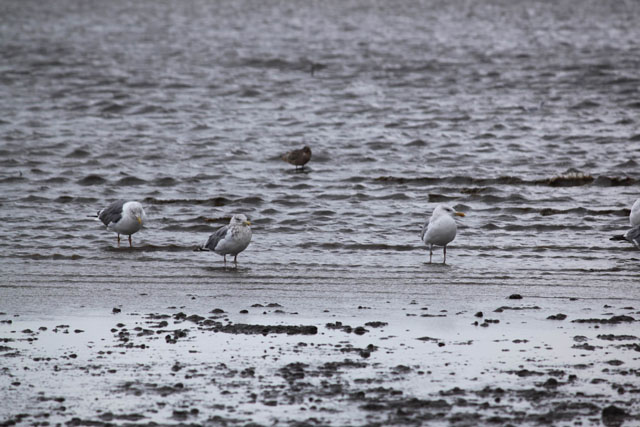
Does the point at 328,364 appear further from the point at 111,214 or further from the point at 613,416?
the point at 111,214

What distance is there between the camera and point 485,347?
761 centimetres

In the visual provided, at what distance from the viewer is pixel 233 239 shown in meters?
11.9

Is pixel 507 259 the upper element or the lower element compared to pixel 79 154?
lower

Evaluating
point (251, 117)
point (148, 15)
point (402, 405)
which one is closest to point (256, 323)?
point (402, 405)

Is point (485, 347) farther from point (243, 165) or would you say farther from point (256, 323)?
point (243, 165)

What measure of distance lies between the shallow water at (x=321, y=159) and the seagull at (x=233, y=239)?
0.84 feet

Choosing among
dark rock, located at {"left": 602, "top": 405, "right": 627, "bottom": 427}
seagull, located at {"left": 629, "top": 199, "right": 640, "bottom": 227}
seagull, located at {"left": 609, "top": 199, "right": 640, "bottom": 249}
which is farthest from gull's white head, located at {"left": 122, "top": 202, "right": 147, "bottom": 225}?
dark rock, located at {"left": 602, "top": 405, "right": 627, "bottom": 427}

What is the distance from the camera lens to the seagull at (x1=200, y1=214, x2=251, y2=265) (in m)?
11.9

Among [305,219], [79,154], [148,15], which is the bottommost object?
[305,219]

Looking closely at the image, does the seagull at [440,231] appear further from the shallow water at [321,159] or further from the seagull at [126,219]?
the seagull at [126,219]

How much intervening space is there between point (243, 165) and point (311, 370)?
14.4 metres

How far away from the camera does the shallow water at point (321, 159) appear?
11141 millimetres

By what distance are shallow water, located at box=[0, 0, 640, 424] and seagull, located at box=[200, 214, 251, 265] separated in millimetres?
255

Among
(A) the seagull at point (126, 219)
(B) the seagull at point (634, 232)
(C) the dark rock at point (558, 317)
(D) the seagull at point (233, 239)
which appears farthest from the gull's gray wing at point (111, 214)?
(C) the dark rock at point (558, 317)
